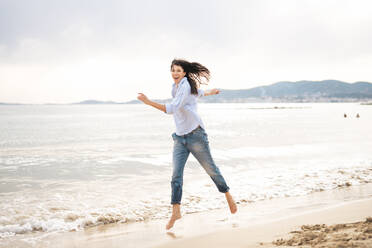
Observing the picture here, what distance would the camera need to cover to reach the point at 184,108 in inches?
169

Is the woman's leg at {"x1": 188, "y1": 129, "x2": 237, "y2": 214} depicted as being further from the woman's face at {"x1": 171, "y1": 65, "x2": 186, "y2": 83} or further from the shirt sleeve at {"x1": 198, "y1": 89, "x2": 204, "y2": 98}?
the woman's face at {"x1": 171, "y1": 65, "x2": 186, "y2": 83}

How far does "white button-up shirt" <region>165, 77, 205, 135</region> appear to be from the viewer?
416cm

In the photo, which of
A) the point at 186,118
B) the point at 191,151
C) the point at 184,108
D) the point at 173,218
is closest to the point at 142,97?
the point at 184,108

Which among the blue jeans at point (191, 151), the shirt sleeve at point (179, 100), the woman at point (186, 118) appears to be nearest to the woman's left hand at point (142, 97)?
the woman at point (186, 118)

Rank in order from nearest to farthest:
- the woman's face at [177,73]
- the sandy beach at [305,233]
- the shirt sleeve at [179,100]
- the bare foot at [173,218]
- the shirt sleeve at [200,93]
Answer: the sandy beach at [305,233] → the shirt sleeve at [179,100] → the woman's face at [177,73] → the shirt sleeve at [200,93] → the bare foot at [173,218]

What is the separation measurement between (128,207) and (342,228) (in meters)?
3.95

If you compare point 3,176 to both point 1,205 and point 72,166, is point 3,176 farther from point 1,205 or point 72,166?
point 1,205

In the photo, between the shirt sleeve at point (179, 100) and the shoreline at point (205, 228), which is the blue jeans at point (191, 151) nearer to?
the shirt sleeve at point (179, 100)

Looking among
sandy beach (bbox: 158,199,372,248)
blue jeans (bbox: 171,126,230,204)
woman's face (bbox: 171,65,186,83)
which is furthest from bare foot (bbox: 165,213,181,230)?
woman's face (bbox: 171,65,186,83)

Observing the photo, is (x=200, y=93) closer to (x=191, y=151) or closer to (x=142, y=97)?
(x=191, y=151)

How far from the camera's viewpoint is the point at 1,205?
22.6 ft

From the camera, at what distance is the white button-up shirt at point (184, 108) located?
416 centimetres

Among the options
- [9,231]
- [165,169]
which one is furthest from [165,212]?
[165,169]

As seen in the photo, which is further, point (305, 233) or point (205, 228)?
point (205, 228)
